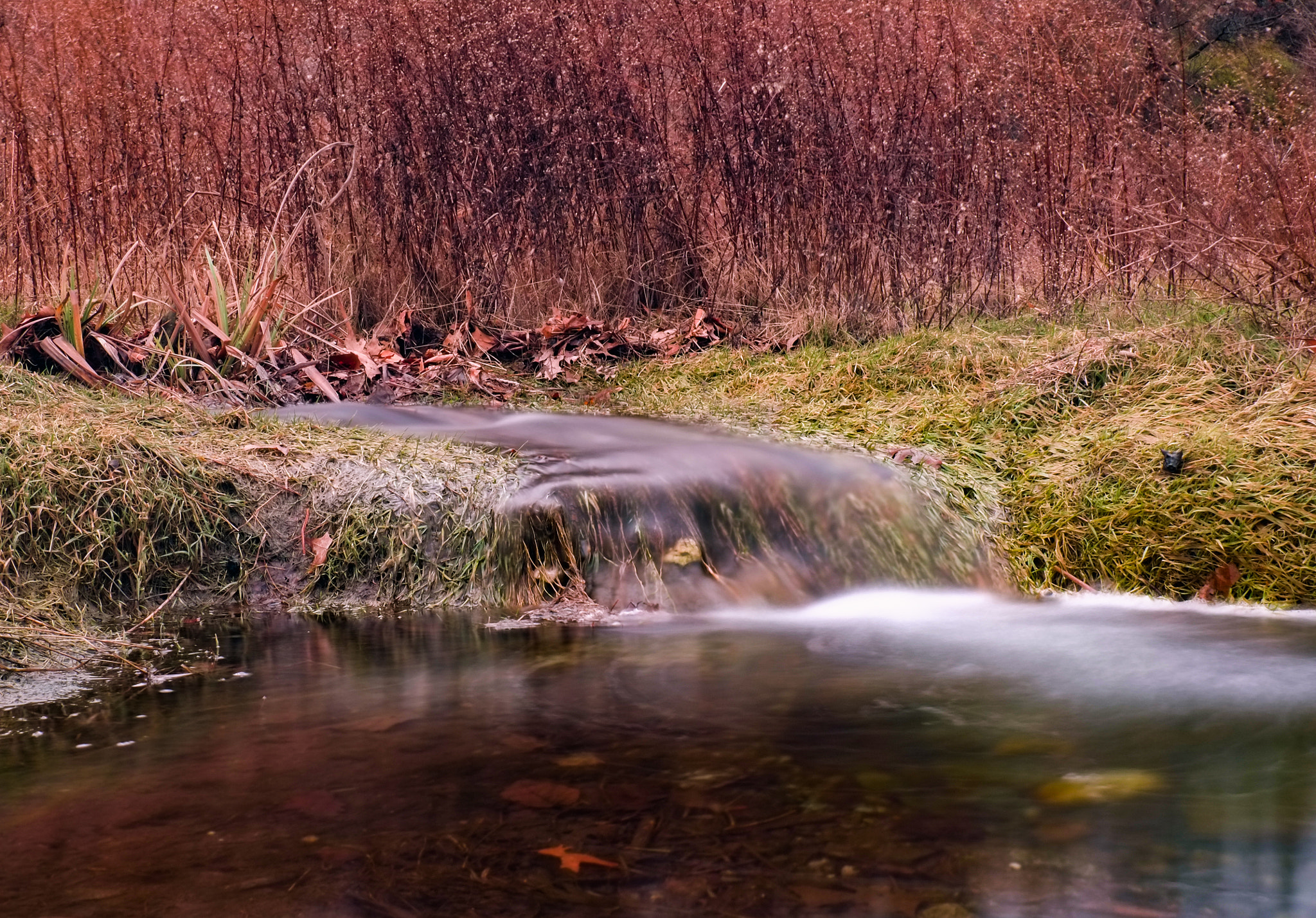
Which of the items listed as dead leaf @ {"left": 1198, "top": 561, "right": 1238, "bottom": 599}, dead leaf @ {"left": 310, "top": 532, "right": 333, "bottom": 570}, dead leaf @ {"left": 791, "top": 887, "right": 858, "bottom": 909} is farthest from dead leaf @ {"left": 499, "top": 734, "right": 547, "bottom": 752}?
dead leaf @ {"left": 1198, "top": 561, "right": 1238, "bottom": 599}

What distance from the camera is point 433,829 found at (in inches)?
74.9

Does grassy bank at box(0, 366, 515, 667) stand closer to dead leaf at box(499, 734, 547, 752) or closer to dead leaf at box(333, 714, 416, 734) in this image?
dead leaf at box(333, 714, 416, 734)

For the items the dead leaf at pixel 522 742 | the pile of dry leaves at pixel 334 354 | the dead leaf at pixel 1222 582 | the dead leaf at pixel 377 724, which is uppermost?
the pile of dry leaves at pixel 334 354

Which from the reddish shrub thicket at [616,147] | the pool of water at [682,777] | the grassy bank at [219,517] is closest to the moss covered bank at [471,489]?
the grassy bank at [219,517]

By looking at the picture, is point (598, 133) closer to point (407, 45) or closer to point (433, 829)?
point (407, 45)

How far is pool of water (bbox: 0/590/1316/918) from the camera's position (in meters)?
1.71

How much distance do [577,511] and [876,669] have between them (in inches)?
45.7

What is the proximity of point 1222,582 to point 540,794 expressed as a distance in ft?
7.67

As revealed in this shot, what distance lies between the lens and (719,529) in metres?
3.73

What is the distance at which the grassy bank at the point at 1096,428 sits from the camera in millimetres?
3533

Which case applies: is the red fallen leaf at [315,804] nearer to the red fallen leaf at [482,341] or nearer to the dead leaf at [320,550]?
the dead leaf at [320,550]

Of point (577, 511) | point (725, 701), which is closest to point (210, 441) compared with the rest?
point (577, 511)

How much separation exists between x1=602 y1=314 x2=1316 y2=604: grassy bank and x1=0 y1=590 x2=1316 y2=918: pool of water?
38 centimetres

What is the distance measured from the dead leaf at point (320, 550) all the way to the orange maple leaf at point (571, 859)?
Answer: 1932 mm
